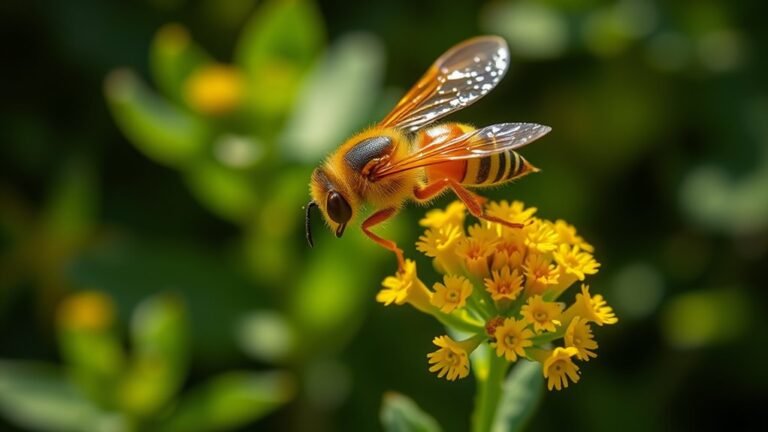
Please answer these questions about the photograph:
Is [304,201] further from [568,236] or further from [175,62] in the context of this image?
[568,236]

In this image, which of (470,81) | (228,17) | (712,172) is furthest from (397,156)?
(228,17)

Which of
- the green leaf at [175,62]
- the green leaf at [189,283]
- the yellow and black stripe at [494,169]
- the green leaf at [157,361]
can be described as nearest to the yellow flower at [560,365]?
the yellow and black stripe at [494,169]

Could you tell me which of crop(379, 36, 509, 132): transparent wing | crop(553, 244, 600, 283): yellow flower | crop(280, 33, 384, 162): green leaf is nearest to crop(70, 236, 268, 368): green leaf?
crop(280, 33, 384, 162): green leaf

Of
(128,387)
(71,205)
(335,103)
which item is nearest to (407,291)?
(128,387)

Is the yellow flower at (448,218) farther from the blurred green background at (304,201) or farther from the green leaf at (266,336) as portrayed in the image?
the green leaf at (266,336)

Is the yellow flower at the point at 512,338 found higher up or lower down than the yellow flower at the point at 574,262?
lower down

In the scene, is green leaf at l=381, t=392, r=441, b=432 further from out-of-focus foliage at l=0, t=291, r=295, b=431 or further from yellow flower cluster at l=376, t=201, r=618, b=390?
out-of-focus foliage at l=0, t=291, r=295, b=431
